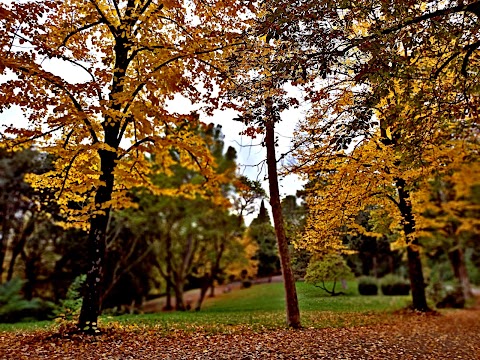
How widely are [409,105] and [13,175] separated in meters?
16.8

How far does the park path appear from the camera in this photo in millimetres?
5922

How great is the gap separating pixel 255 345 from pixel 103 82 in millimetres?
5725

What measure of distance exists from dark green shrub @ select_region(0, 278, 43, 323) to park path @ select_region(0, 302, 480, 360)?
7494mm

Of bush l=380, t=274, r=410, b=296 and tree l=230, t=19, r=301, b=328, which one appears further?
bush l=380, t=274, r=410, b=296

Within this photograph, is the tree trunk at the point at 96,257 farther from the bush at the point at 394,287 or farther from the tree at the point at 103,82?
the bush at the point at 394,287

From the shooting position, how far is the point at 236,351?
6.11 meters

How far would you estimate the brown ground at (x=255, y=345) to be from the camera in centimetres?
593

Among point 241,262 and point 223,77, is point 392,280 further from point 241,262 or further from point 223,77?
point 223,77

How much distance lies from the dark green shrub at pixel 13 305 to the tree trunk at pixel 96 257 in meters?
8.67

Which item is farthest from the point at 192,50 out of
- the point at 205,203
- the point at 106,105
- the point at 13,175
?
the point at 13,175

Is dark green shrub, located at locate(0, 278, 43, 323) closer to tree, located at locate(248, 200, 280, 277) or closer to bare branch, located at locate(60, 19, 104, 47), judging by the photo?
tree, located at locate(248, 200, 280, 277)

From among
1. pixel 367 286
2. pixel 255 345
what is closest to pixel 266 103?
pixel 255 345

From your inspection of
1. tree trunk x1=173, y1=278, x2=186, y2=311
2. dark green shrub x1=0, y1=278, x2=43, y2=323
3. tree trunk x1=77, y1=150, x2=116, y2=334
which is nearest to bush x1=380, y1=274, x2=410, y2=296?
tree trunk x1=173, y1=278, x2=186, y2=311

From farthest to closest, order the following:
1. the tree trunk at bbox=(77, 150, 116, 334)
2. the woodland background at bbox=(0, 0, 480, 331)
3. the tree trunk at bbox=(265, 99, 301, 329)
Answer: the tree trunk at bbox=(265, 99, 301, 329) → the tree trunk at bbox=(77, 150, 116, 334) → the woodland background at bbox=(0, 0, 480, 331)
